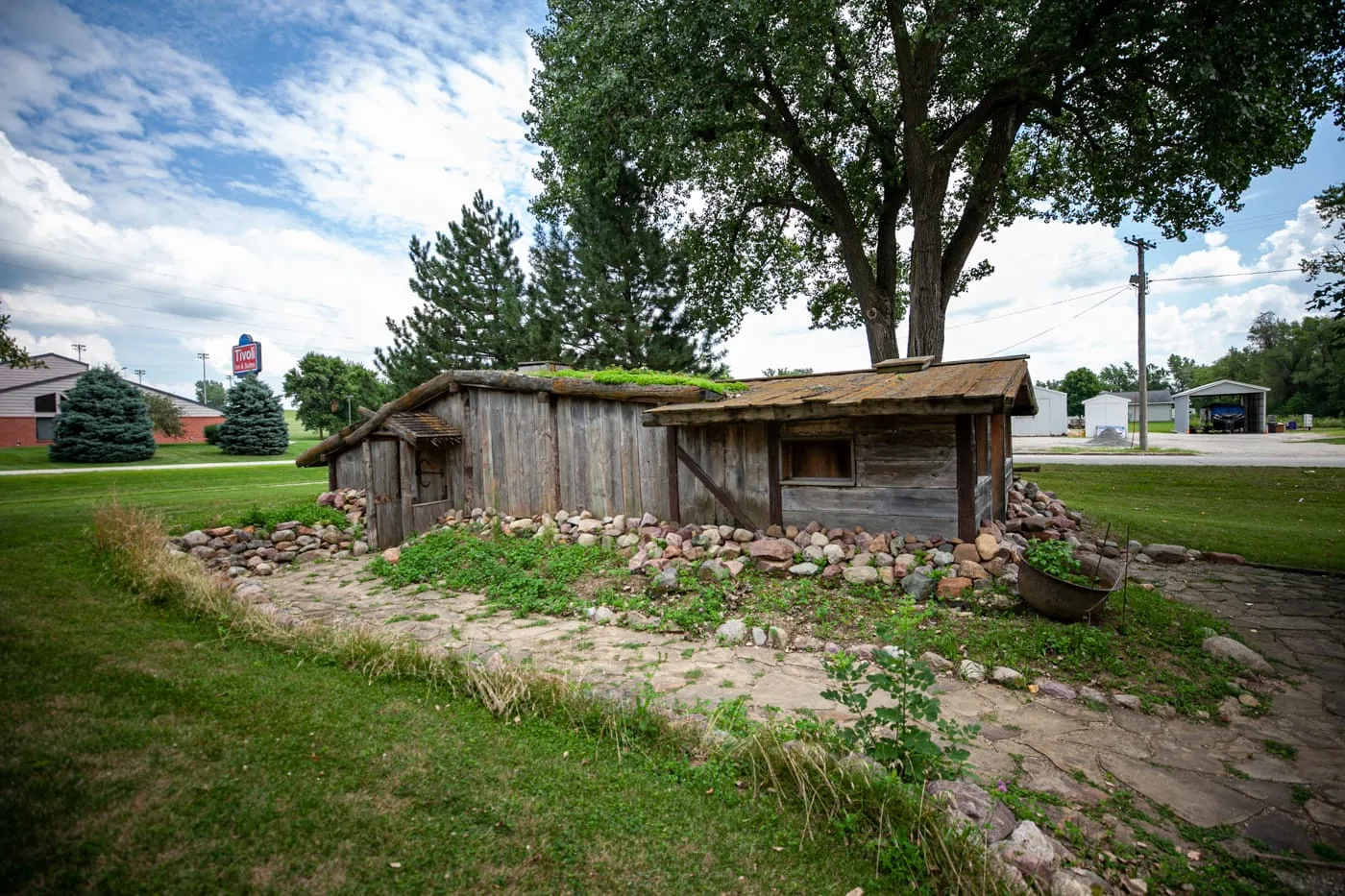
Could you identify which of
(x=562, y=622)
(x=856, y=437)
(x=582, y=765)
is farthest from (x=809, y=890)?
(x=856, y=437)

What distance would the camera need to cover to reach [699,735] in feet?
10.9

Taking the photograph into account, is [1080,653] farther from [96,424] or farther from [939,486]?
[96,424]

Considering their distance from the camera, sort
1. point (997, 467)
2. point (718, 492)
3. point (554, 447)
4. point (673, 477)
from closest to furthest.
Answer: point (718, 492) < point (673, 477) < point (997, 467) < point (554, 447)

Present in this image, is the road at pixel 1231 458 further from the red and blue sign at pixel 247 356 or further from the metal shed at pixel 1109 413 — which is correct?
the red and blue sign at pixel 247 356

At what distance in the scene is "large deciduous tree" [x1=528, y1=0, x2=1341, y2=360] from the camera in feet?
29.0

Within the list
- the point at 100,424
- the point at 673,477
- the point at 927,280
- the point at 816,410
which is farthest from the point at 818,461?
the point at 100,424

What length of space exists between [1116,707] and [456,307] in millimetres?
22836

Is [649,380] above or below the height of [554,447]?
above

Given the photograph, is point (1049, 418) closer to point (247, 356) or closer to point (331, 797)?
point (331, 797)

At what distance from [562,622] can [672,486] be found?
2.96 metres

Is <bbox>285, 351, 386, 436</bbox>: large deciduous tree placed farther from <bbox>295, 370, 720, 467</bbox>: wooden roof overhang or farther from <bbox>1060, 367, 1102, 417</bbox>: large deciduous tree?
<bbox>1060, 367, 1102, 417</bbox>: large deciduous tree

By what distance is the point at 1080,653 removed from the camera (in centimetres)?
459

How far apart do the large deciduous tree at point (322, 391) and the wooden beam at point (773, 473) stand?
163ft

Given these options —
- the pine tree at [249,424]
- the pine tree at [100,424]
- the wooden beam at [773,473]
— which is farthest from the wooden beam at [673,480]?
the pine tree at [249,424]
